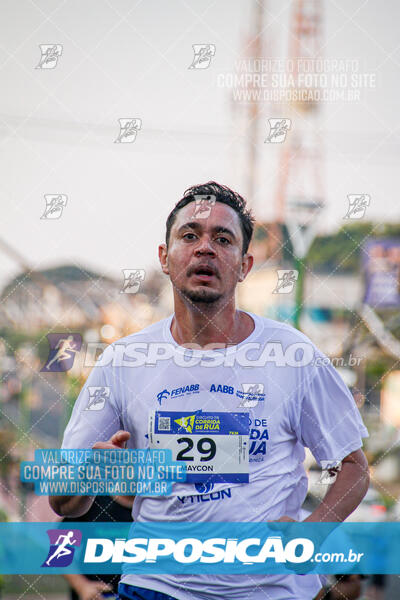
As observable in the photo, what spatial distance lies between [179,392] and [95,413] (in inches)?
12.6

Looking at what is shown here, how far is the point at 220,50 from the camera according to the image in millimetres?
2666

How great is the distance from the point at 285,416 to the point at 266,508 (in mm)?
334

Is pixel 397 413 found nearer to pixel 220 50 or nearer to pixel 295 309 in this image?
pixel 295 309

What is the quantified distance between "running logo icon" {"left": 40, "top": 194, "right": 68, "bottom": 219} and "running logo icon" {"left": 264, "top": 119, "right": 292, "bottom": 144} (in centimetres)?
94

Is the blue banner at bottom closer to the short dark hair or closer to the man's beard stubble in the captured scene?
the man's beard stubble

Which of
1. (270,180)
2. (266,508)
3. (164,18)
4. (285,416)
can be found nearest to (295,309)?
(270,180)

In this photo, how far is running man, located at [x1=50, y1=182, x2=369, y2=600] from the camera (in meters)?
2.18

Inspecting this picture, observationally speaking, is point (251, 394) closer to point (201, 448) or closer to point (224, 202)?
point (201, 448)

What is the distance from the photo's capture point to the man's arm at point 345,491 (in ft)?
6.96

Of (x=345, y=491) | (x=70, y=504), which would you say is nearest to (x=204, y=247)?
(x=345, y=491)

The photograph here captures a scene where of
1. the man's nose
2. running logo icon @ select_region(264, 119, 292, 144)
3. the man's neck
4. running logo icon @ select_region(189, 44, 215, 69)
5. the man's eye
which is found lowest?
the man's neck

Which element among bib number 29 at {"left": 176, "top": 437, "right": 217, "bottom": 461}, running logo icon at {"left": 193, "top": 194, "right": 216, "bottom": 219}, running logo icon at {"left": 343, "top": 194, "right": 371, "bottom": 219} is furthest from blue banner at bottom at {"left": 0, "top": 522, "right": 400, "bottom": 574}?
running logo icon at {"left": 343, "top": 194, "right": 371, "bottom": 219}

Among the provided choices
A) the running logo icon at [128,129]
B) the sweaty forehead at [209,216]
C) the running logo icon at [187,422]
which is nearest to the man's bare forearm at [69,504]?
the running logo icon at [187,422]

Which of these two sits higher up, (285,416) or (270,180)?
(270,180)
